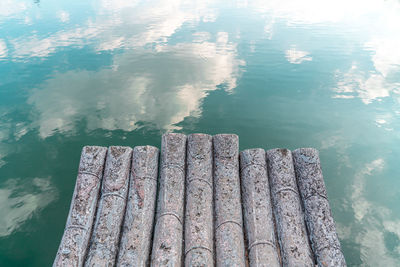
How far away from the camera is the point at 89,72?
15.8 meters

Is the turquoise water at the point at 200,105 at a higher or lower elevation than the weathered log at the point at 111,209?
lower

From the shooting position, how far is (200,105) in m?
12.0

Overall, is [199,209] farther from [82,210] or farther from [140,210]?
[82,210]

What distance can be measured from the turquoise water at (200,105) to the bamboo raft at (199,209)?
8.83 ft

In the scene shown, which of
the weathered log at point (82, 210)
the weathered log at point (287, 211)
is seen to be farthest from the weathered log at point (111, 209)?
the weathered log at point (287, 211)

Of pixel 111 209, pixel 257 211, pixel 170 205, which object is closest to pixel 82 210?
pixel 111 209

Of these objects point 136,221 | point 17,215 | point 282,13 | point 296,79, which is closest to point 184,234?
point 136,221

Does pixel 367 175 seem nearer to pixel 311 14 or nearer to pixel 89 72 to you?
pixel 89 72

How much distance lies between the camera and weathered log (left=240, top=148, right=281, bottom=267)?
424 centimetres

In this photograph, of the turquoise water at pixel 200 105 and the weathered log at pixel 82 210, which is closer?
the weathered log at pixel 82 210

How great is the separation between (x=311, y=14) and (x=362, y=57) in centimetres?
1945

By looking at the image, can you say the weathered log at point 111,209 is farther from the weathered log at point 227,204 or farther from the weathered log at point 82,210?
the weathered log at point 227,204

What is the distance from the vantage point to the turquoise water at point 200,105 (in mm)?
7203

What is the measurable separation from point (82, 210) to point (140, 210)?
3.69ft
